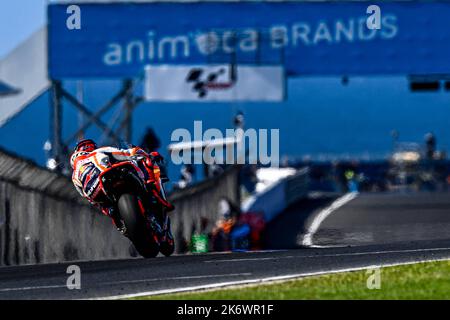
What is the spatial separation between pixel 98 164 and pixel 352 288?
3.42 meters

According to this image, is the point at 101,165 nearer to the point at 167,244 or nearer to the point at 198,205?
the point at 167,244

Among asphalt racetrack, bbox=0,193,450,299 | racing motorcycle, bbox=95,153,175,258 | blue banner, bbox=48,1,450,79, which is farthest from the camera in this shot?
blue banner, bbox=48,1,450,79

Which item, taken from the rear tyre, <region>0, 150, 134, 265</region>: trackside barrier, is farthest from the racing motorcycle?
<region>0, 150, 134, 265</region>: trackside barrier

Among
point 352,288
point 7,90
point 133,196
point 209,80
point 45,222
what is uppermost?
point 7,90

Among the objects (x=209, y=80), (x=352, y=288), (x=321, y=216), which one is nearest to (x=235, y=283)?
(x=352, y=288)

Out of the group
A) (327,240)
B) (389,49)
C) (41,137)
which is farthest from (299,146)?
(327,240)

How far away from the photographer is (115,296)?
12.9 meters

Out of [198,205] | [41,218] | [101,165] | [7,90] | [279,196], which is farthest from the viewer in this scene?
[7,90]

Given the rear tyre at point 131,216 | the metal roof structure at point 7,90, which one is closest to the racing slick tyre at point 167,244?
the rear tyre at point 131,216

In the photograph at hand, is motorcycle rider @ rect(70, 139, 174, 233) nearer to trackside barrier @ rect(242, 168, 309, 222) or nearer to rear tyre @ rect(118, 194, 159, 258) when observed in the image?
rear tyre @ rect(118, 194, 159, 258)

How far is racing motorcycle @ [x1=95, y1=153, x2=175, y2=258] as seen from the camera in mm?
15211

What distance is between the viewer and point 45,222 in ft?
60.0

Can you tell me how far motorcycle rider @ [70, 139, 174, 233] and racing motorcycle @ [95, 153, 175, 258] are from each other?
0.02 metres

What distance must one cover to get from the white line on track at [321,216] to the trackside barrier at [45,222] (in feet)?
12.5
